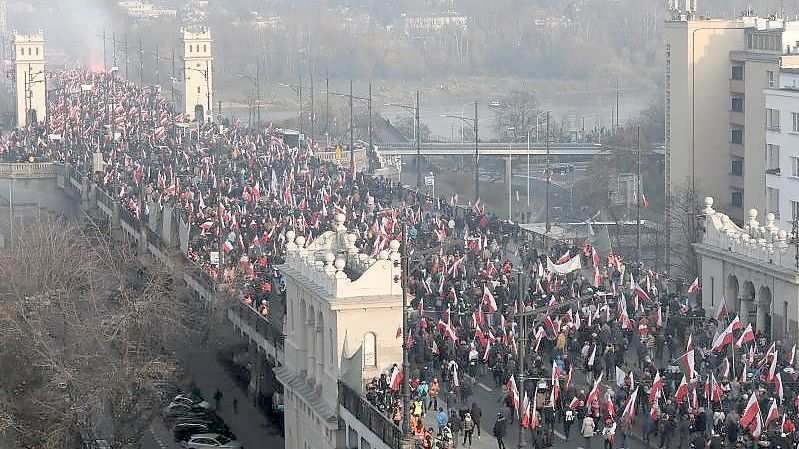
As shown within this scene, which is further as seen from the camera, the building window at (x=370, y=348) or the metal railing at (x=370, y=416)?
the building window at (x=370, y=348)

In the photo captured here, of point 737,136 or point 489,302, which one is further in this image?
point 737,136

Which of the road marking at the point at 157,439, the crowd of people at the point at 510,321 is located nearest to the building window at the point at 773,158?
the crowd of people at the point at 510,321

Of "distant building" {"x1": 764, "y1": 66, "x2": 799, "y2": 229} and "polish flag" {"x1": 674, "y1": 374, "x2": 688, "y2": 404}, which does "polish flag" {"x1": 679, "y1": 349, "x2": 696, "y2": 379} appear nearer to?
"polish flag" {"x1": 674, "y1": 374, "x2": 688, "y2": 404}

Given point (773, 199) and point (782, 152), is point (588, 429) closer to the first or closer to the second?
point (782, 152)

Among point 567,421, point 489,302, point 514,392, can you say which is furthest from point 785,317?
point 514,392

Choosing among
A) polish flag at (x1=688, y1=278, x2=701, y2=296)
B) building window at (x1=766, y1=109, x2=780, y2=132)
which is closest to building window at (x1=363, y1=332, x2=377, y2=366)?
polish flag at (x1=688, y1=278, x2=701, y2=296)

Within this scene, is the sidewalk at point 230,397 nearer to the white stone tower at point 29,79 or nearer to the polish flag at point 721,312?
the polish flag at point 721,312

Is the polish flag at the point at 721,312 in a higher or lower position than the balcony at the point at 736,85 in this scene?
lower
